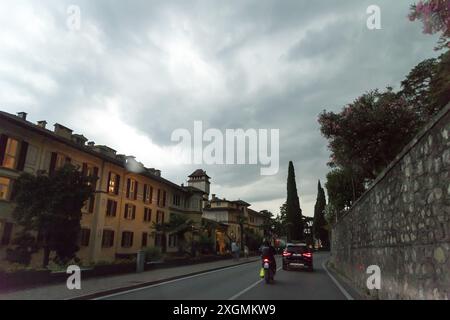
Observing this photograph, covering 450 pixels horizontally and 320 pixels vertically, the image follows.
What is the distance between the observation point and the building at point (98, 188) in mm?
21420

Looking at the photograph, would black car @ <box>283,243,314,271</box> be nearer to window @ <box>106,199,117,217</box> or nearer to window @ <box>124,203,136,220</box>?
window @ <box>106,199,117,217</box>

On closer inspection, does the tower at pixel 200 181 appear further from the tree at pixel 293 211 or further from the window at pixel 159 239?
the window at pixel 159 239

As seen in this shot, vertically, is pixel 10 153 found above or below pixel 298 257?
above

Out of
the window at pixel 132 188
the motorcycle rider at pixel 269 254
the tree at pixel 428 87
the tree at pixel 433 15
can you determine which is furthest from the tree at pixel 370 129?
the window at pixel 132 188

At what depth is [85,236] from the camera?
28094mm

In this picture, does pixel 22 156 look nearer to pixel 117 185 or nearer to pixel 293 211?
pixel 117 185

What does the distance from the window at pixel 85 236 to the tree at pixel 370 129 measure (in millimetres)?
21650

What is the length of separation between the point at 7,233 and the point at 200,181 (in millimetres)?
44244

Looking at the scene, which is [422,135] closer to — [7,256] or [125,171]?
Result: [7,256]

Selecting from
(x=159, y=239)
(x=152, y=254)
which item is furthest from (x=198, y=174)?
(x=152, y=254)

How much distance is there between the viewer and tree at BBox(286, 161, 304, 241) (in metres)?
73.2

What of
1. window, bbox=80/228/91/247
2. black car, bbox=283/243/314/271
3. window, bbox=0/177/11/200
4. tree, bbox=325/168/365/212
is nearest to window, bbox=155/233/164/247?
window, bbox=80/228/91/247
